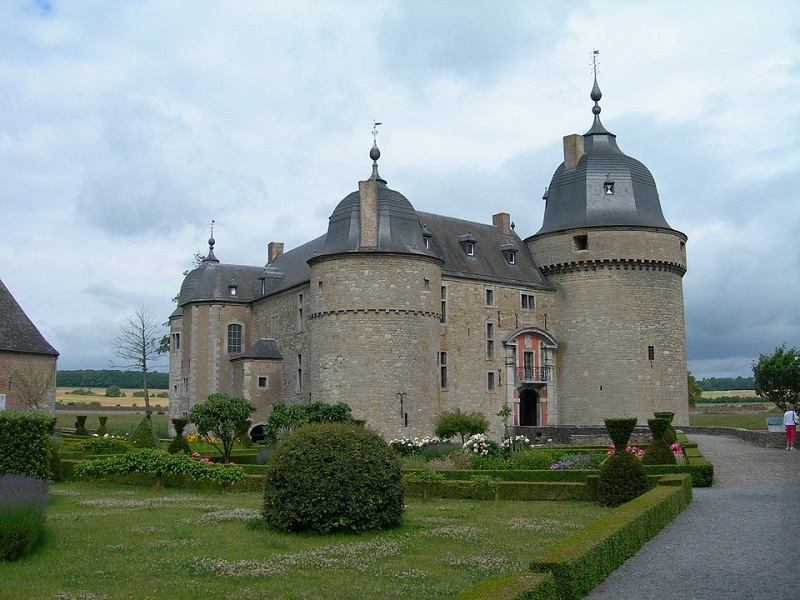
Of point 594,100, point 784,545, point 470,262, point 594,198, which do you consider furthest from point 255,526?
point 594,100

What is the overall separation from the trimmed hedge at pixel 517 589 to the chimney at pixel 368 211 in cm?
2579

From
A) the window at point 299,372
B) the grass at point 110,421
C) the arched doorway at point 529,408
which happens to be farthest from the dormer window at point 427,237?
the grass at point 110,421

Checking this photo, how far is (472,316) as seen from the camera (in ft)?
120

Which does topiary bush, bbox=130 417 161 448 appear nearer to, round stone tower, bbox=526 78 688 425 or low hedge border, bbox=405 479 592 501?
low hedge border, bbox=405 479 592 501

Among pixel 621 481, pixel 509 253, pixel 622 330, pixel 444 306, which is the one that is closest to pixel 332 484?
pixel 621 481

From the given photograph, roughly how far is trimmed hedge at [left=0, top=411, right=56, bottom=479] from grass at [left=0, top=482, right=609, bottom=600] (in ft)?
2.93

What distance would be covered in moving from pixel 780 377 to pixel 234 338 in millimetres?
24919

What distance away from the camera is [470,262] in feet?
124

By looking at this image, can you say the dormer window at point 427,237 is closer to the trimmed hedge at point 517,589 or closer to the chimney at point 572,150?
the chimney at point 572,150

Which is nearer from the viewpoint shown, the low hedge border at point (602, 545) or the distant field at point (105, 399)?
the low hedge border at point (602, 545)

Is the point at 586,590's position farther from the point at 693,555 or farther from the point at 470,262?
the point at 470,262

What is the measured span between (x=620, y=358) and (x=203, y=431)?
20.4m

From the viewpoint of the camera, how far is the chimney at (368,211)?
32500 mm

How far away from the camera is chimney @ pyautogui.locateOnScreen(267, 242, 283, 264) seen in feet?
154
